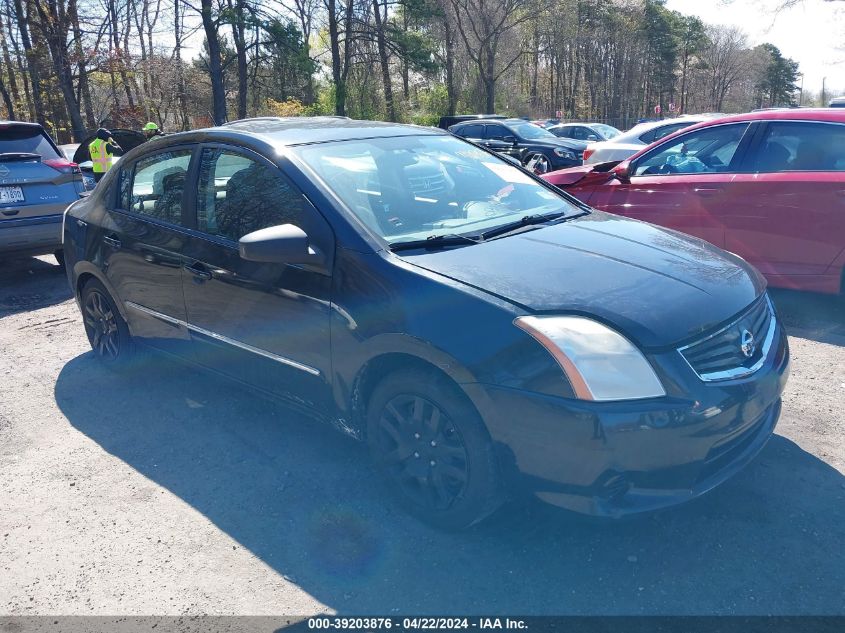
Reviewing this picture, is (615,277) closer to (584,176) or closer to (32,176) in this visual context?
(584,176)

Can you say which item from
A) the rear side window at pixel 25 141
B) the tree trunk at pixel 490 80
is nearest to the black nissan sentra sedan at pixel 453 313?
the rear side window at pixel 25 141

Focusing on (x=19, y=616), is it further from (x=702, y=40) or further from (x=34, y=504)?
(x=702, y=40)

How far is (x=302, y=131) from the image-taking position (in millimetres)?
3914

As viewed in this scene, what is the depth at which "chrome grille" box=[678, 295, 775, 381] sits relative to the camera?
268 centimetres

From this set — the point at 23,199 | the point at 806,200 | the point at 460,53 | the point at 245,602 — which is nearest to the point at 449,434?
the point at 245,602

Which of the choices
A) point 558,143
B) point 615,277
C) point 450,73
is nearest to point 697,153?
point 615,277

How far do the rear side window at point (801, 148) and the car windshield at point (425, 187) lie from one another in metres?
2.54

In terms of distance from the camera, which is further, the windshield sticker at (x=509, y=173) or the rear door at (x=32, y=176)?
the rear door at (x=32, y=176)

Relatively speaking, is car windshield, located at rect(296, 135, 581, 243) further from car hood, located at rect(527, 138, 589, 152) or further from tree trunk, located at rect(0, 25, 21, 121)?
tree trunk, located at rect(0, 25, 21, 121)

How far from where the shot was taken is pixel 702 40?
65688 mm

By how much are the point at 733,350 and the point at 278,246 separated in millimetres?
1936

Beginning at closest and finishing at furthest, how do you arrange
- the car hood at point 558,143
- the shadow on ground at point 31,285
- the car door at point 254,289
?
the car door at point 254,289, the shadow on ground at point 31,285, the car hood at point 558,143

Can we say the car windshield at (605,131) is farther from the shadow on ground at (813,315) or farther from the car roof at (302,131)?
the car roof at (302,131)

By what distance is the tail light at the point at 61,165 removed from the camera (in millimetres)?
7766
